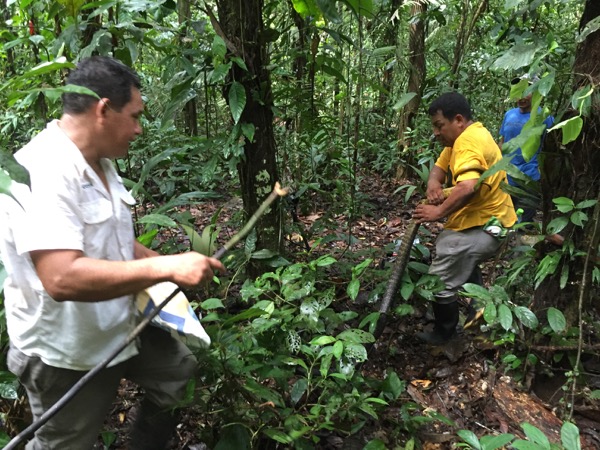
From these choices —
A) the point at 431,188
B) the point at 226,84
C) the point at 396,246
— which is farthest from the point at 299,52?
the point at 396,246

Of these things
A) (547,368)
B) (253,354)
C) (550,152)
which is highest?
(550,152)

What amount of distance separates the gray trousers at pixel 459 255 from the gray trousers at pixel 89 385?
6.36 feet

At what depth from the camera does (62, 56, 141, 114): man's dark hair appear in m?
1.61

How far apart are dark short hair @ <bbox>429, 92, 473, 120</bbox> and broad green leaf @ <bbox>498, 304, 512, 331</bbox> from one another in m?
1.39

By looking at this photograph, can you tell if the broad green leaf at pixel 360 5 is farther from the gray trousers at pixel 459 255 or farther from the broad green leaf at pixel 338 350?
the broad green leaf at pixel 338 350

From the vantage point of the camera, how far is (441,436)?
8.19 feet

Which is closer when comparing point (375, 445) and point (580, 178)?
point (375, 445)

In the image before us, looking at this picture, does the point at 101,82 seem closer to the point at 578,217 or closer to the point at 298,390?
the point at 298,390

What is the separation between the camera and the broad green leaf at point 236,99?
9.29 feet

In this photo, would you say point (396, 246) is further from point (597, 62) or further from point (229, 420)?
point (229, 420)

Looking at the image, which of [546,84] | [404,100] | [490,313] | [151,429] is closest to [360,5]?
[404,100]

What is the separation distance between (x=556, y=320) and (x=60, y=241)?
7.75 ft

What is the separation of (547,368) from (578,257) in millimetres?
669

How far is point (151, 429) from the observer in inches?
84.3
